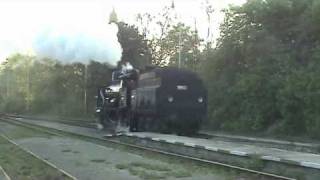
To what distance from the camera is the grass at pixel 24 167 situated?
14.6 metres

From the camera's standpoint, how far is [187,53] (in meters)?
57.4

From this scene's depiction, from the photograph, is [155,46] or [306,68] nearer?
[306,68]

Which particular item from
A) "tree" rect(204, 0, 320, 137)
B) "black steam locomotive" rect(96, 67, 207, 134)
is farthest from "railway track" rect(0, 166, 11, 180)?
"tree" rect(204, 0, 320, 137)

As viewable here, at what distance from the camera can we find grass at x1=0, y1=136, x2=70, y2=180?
14617 millimetres

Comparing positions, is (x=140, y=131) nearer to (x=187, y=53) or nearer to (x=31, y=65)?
(x=187, y=53)

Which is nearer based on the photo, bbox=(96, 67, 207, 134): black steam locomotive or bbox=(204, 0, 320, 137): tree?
bbox=(96, 67, 207, 134): black steam locomotive

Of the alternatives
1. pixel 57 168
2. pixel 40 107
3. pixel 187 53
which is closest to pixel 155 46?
pixel 187 53

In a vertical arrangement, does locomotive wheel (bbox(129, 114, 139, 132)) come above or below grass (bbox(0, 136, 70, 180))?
above

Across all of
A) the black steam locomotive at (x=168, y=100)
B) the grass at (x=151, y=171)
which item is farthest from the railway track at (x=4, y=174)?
the black steam locomotive at (x=168, y=100)

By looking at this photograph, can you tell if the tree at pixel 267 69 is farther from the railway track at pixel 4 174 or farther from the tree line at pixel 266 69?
the railway track at pixel 4 174

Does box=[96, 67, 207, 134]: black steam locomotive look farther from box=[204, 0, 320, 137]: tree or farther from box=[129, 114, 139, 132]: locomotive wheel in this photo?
box=[204, 0, 320, 137]: tree

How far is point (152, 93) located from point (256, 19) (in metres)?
10.8

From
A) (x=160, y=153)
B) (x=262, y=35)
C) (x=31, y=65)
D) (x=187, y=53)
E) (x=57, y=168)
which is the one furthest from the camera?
(x=31, y=65)

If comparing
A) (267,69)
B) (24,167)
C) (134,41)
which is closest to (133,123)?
(267,69)
